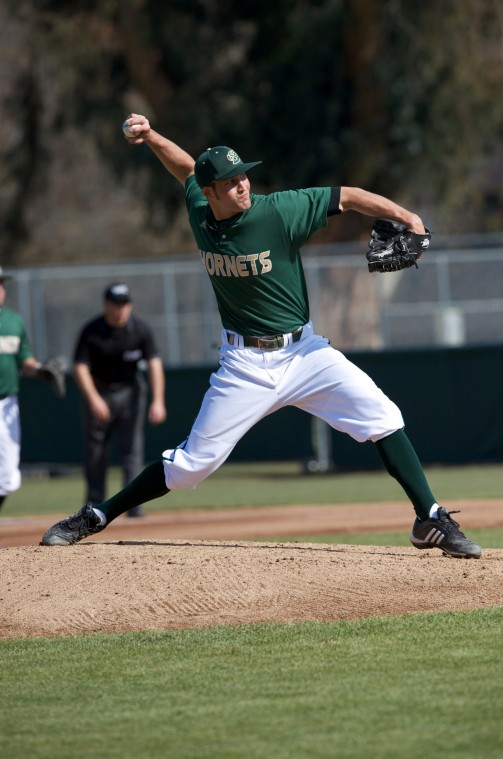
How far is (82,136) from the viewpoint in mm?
25094

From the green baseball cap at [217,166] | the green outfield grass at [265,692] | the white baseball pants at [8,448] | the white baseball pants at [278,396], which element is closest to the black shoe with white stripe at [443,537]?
the white baseball pants at [278,396]

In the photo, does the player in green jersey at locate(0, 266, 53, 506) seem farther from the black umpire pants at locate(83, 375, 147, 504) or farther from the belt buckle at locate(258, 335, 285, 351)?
the belt buckle at locate(258, 335, 285, 351)

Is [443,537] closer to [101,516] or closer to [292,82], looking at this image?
[101,516]

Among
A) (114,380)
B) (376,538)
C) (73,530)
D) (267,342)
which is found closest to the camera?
(267,342)

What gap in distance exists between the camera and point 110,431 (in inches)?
447

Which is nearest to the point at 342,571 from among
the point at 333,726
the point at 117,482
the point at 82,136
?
the point at 333,726

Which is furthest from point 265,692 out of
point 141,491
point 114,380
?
point 114,380

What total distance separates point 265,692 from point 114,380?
7.01 metres

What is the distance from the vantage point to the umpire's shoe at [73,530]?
264 inches

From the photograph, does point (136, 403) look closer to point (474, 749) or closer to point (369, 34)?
point (474, 749)

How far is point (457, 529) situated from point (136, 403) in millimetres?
5528

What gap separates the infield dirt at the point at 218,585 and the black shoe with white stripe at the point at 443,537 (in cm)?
6

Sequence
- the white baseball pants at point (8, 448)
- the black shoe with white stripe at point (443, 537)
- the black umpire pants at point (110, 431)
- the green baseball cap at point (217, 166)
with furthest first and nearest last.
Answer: the black umpire pants at point (110, 431)
the white baseball pants at point (8, 448)
the black shoe with white stripe at point (443, 537)
the green baseball cap at point (217, 166)

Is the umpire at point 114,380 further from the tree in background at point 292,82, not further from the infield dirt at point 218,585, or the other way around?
the tree in background at point 292,82
